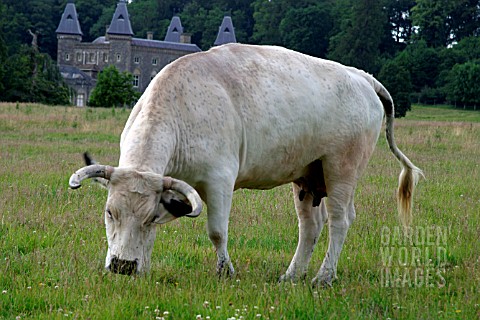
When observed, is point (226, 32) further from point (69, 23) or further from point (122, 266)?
point (122, 266)

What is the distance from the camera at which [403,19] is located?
142 meters

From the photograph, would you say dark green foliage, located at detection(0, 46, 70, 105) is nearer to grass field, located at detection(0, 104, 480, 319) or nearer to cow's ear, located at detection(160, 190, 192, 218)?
grass field, located at detection(0, 104, 480, 319)

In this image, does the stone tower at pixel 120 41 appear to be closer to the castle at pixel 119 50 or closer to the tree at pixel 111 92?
the castle at pixel 119 50

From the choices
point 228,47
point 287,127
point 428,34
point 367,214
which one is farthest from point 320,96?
point 428,34

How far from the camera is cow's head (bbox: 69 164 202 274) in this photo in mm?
5734

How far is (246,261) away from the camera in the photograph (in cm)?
782

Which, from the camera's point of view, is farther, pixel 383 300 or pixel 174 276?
pixel 174 276

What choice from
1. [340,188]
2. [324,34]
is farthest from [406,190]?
[324,34]

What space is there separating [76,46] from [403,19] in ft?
212

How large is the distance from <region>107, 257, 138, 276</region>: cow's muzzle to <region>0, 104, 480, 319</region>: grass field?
0.67 ft

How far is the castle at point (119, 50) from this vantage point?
14200 cm

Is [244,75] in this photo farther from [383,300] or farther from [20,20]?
[20,20]

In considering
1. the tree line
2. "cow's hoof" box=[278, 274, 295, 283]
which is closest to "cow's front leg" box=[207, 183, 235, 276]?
"cow's hoof" box=[278, 274, 295, 283]

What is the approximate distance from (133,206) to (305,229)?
2.74 metres
